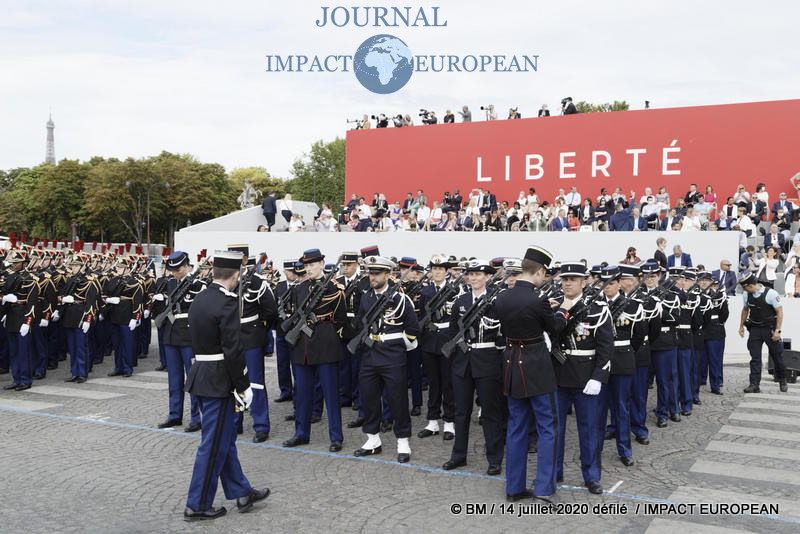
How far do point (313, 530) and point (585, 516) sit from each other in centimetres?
220

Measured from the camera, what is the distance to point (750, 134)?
2128 cm

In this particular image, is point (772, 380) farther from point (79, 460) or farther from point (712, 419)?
point (79, 460)

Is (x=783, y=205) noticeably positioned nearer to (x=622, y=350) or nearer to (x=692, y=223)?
(x=692, y=223)

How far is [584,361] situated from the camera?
232 inches

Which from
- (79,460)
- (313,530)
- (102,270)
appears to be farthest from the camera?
(102,270)

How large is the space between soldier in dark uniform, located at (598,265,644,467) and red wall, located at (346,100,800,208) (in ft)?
54.9

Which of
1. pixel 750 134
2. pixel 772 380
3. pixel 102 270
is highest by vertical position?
pixel 750 134

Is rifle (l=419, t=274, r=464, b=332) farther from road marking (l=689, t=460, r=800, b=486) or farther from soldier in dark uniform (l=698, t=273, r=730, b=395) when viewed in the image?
soldier in dark uniform (l=698, t=273, r=730, b=395)

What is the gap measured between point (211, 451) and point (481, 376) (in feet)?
8.66

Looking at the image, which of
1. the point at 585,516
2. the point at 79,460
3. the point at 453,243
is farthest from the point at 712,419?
the point at 453,243

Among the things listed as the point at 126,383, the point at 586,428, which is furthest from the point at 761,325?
the point at 126,383

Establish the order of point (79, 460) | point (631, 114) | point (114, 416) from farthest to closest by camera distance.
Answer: point (631, 114)
point (114, 416)
point (79, 460)

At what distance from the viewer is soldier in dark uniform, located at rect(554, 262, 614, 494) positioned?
584cm

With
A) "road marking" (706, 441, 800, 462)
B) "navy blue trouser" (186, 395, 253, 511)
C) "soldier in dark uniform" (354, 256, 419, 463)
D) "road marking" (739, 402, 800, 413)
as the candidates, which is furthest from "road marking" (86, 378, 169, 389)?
"road marking" (739, 402, 800, 413)
